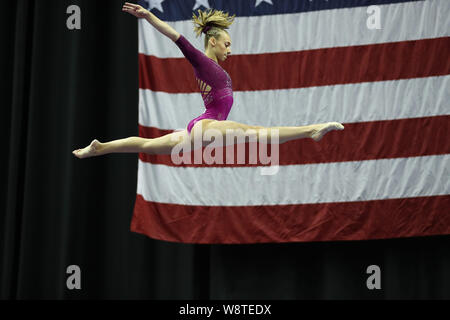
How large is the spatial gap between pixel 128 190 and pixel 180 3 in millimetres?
1429

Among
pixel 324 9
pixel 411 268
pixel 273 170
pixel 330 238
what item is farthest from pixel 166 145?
Result: pixel 411 268

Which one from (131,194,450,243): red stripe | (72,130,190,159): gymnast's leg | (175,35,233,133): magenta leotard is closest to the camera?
(175,35,233,133): magenta leotard

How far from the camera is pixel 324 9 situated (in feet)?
12.7

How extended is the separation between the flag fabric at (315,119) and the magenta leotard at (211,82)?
1.28 m

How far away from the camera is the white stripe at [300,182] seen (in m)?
3.71

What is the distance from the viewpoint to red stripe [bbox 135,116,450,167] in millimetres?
3715

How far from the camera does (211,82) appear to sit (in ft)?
8.25

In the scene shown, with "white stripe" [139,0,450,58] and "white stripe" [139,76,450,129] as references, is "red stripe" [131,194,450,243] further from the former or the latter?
"white stripe" [139,0,450,58]

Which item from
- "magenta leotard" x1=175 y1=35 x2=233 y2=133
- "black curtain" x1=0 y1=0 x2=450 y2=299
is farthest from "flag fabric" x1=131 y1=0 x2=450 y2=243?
"magenta leotard" x1=175 y1=35 x2=233 y2=133

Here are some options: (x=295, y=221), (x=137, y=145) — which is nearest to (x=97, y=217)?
(x=295, y=221)

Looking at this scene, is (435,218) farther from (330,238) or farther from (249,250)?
(249,250)

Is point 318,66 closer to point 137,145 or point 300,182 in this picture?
point 300,182

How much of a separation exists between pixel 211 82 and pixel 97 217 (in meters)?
2.03

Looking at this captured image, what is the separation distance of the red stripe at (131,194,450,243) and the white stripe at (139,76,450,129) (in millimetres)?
573
